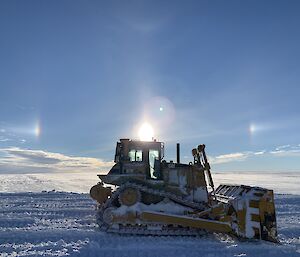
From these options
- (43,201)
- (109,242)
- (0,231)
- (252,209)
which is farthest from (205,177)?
(43,201)

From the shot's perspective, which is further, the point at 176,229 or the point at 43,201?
the point at 43,201

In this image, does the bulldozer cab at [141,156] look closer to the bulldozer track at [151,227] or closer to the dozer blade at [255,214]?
the bulldozer track at [151,227]

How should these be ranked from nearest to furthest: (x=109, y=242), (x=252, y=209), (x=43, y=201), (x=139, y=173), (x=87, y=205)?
(x=109, y=242) < (x=252, y=209) < (x=139, y=173) < (x=87, y=205) < (x=43, y=201)

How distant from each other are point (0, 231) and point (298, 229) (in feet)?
31.9

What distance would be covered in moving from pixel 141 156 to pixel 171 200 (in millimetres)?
1811

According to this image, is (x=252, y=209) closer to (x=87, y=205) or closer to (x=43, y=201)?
(x=87, y=205)

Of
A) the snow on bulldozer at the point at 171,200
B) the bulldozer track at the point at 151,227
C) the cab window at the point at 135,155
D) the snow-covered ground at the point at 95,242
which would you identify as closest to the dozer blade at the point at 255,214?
the snow on bulldozer at the point at 171,200

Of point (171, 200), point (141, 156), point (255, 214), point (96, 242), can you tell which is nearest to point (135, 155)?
point (141, 156)

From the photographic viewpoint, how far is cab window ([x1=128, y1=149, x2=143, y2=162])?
38.7ft

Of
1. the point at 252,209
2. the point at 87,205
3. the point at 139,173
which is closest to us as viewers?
the point at 252,209

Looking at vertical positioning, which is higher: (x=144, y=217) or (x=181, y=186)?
(x=181, y=186)

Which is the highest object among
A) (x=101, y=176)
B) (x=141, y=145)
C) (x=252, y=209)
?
(x=141, y=145)

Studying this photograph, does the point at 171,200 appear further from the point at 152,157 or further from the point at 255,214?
the point at 255,214

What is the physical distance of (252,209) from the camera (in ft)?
33.5
